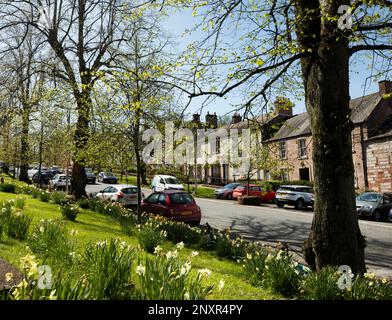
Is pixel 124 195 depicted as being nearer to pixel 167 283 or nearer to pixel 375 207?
pixel 375 207

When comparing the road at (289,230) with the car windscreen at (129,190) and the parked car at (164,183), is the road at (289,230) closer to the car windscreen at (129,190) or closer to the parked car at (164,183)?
the car windscreen at (129,190)

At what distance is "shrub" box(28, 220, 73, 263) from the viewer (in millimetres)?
5012

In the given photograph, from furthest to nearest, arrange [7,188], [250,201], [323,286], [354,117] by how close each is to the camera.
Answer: [354,117] → [250,201] → [7,188] → [323,286]

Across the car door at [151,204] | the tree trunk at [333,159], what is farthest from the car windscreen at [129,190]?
the tree trunk at [333,159]

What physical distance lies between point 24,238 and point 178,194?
7853 millimetres

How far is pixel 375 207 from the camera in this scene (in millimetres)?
19141

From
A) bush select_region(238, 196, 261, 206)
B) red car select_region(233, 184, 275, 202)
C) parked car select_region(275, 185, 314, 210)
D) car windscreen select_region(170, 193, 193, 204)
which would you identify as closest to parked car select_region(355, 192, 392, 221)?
parked car select_region(275, 185, 314, 210)

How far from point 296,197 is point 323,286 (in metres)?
21.0

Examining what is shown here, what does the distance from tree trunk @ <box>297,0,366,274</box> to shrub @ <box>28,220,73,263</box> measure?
4.29m

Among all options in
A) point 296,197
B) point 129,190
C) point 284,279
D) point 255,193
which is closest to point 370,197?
point 296,197

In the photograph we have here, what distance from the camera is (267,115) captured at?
8.17 metres

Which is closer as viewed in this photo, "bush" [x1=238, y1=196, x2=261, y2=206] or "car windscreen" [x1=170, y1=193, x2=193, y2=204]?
"car windscreen" [x1=170, y1=193, x2=193, y2=204]

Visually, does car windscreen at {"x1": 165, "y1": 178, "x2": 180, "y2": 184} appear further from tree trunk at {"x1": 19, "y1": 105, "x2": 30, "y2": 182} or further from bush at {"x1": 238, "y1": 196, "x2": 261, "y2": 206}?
tree trunk at {"x1": 19, "y1": 105, "x2": 30, "y2": 182}
